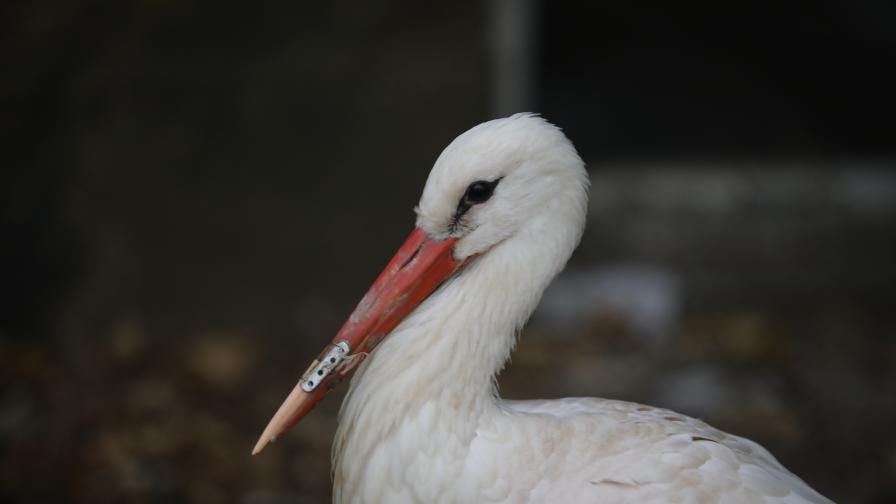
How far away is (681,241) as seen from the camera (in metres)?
5.46

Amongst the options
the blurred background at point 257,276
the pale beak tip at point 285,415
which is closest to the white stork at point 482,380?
the pale beak tip at point 285,415

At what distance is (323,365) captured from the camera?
76.7 inches

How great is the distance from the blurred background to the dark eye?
78.4 inches

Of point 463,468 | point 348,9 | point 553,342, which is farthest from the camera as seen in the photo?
point 553,342

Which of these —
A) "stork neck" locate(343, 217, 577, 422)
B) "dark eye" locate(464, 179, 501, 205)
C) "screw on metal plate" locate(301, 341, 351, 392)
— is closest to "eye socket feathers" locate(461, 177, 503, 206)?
"dark eye" locate(464, 179, 501, 205)

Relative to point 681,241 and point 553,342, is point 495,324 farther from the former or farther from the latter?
point 681,241

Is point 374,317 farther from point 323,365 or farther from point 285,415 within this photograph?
point 285,415

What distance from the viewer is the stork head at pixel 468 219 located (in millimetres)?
1969

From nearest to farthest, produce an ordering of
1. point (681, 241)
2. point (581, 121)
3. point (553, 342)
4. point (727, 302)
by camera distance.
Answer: point (553, 342) → point (727, 302) → point (681, 241) → point (581, 121)

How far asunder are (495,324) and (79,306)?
9.64ft

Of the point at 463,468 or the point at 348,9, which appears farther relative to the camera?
the point at 348,9

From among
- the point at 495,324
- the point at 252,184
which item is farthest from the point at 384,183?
the point at 495,324

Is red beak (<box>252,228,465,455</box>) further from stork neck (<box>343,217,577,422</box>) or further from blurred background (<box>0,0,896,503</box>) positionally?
blurred background (<box>0,0,896,503</box>)

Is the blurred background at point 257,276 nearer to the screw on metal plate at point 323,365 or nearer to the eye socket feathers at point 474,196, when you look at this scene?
the screw on metal plate at point 323,365
